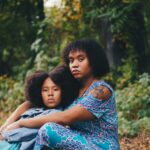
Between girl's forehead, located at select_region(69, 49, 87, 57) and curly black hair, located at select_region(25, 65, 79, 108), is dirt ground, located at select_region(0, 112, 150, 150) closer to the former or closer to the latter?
curly black hair, located at select_region(25, 65, 79, 108)

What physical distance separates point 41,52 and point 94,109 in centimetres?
763

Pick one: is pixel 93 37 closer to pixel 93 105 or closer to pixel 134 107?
pixel 134 107

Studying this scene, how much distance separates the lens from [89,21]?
33.6ft

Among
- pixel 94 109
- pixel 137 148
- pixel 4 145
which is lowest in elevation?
pixel 137 148

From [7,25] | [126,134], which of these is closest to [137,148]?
[126,134]

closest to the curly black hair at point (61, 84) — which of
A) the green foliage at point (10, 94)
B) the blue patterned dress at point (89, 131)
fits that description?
the blue patterned dress at point (89, 131)

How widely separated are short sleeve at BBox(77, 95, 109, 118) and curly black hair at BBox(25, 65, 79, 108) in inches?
13.1

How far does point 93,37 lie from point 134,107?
359 cm

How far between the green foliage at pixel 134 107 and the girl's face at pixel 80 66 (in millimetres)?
2629

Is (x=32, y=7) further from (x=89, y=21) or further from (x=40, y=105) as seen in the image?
(x=40, y=105)

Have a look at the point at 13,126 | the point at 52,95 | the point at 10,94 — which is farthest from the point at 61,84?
the point at 10,94

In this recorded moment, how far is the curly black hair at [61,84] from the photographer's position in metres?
4.74

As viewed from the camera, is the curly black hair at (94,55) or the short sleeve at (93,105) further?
the curly black hair at (94,55)

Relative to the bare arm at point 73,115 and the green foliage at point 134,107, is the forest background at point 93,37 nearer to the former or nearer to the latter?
the green foliage at point 134,107
